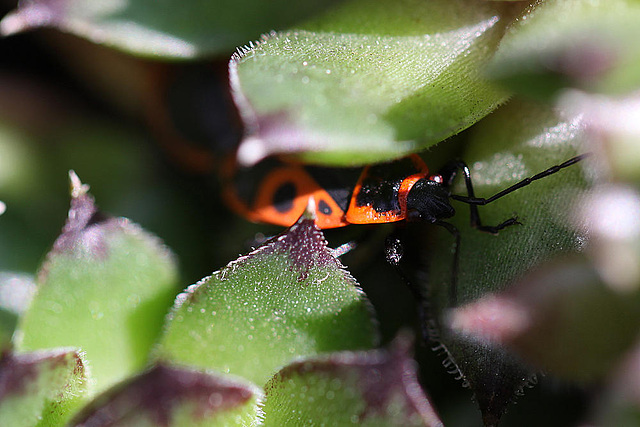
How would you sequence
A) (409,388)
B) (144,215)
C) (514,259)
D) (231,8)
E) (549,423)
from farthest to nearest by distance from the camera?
(144,215) < (231,8) < (549,423) < (514,259) < (409,388)

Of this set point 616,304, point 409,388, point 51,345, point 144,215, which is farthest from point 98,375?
point 616,304

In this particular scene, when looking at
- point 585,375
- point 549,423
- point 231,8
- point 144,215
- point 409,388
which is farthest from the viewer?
point 144,215

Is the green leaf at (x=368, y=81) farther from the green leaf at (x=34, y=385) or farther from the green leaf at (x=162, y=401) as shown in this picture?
the green leaf at (x=34, y=385)

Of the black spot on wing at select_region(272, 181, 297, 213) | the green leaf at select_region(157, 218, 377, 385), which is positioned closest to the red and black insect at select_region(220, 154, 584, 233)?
the black spot on wing at select_region(272, 181, 297, 213)

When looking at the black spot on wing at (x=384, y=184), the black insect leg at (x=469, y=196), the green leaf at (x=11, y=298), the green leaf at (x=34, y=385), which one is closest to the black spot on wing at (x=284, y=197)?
the black spot on wing at (x=384, y=184)

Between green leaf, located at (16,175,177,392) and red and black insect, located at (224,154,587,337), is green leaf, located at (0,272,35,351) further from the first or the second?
red and black insect, located at (224,154,587,337)

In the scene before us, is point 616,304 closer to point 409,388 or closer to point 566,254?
point 566,254

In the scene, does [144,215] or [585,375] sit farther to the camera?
→ [144,215]
